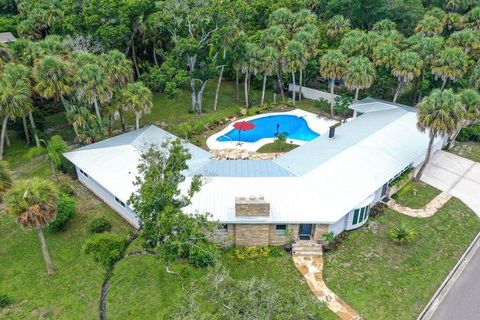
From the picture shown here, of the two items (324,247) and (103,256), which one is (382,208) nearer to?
(324,247)

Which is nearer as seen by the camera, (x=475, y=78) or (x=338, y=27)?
(x=475, y=78)

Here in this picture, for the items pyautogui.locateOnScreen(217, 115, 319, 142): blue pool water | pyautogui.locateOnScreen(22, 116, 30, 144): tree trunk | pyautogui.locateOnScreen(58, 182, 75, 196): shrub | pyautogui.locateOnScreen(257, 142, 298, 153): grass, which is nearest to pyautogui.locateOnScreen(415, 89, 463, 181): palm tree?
pyautogui.locateOnScreen(257, 142, 298, 153): grass

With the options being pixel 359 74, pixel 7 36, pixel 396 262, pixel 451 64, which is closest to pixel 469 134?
pixel 451 64

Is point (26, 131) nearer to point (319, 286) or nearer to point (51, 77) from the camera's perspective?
point (51, 77)

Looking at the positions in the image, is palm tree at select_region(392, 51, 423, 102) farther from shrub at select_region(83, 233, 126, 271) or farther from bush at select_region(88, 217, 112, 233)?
shrub at select_region(83, 233, 126, 271)

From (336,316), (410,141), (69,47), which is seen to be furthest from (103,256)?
(69,47)
